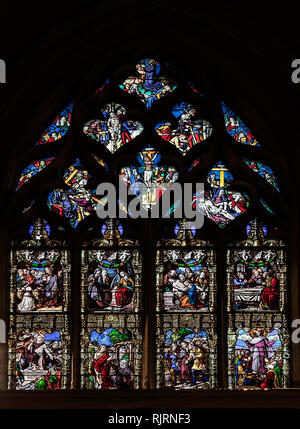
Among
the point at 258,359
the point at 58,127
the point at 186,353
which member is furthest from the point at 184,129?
the point at 258,359

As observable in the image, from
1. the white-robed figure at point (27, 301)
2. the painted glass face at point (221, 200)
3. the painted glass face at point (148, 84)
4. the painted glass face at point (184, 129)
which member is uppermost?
the painted glass face at point (148, 84)

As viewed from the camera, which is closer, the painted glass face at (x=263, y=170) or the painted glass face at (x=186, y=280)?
the painted glass face at (x=186, y=280)

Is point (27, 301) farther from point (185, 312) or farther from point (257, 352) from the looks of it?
point (257, 352)

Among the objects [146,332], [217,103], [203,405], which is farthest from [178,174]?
[203,405]

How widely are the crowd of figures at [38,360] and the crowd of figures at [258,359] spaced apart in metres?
1.60

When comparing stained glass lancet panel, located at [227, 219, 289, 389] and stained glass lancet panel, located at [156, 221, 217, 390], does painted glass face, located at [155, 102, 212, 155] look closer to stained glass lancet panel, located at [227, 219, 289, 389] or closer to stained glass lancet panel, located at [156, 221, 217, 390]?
stained glass lancet panel, located at [156, 221, 217, 390]

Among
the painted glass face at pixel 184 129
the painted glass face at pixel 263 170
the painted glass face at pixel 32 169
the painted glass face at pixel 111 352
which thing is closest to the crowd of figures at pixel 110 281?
the painted glass face at pixel 111 352

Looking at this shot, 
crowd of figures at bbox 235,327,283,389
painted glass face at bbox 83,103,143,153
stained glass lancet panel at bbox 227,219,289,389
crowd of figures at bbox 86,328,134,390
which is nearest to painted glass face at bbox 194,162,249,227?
stained glass lancet panel at bbox 227,219,289,389

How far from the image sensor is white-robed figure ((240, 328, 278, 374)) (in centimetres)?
1002

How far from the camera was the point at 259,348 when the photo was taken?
10062 millimetres

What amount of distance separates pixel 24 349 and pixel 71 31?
299cm

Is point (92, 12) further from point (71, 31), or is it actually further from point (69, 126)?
point (69, 126)

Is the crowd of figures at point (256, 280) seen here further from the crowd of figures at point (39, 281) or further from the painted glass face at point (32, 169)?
the painted glass face at point (32, 169)

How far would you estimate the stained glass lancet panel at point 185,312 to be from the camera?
9.98m
